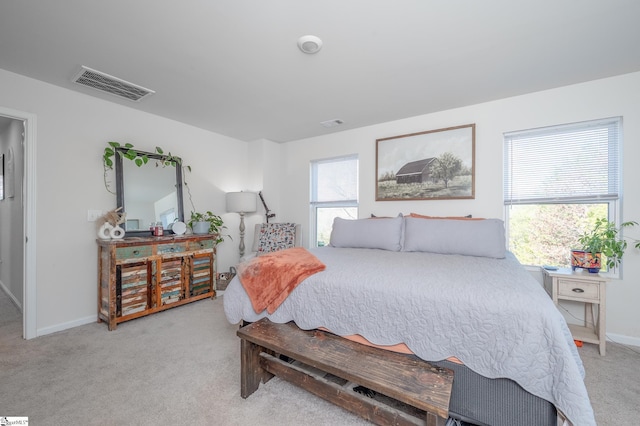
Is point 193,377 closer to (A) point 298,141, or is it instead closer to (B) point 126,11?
(B) point 126,11

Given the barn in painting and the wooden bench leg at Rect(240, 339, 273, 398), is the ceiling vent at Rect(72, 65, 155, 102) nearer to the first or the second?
the wooden bench leg at Rect(240, 339, 273, 398)

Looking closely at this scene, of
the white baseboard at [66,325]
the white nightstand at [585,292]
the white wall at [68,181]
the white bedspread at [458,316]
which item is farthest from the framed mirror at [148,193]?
the white nightstand at [585,292]

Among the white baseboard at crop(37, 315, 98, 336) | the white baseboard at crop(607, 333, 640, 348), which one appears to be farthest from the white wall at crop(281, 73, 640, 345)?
the white baseboard at crop(37, 315, 98, 336)

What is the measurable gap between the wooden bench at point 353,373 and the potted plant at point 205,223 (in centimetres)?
219

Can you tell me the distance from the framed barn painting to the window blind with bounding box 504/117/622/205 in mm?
382

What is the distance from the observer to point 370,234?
9.39 feet

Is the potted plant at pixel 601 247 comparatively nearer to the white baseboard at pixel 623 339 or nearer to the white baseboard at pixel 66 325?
the white baseboard at pixel 623 339

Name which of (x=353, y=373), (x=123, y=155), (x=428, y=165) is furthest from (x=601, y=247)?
(x=123, y=155)


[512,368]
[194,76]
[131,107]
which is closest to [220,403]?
[512,368]

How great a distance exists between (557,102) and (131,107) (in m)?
4.54

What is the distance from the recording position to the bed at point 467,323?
43.2 inches

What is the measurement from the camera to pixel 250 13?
1607 millimetres

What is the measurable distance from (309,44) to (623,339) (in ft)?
11.8

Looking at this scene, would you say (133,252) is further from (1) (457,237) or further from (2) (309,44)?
(1) (457,237)
